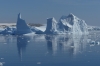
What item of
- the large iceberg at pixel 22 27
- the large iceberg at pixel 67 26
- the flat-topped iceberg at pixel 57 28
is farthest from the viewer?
the large iceberg at pixel 67 26

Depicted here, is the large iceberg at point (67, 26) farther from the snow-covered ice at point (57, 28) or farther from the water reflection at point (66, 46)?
the water reflection at point (66, 46)

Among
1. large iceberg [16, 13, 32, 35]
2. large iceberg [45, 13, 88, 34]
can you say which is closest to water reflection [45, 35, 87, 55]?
large iceberg [16, 13, 32, 35]

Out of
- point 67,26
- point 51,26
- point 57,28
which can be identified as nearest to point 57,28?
point 57,28

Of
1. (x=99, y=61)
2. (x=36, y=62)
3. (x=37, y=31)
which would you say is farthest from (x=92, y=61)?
(x=37, y=31)

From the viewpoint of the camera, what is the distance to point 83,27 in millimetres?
23766

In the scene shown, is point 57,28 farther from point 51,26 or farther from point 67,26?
point 51,26

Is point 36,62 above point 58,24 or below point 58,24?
below

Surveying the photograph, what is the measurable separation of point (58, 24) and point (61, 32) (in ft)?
2.56


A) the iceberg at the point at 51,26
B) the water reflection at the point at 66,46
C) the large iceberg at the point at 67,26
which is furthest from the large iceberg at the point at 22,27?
the water reflection at the point at 66,46

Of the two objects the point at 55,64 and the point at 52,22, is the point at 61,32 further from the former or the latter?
the point at 55,64

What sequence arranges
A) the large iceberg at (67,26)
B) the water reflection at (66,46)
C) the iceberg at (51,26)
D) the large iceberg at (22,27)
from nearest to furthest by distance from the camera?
the water reflection at (66,46) → the large iceberg at (22,27) → the iceberg at (51,26) → the large iceberg at (67,26)

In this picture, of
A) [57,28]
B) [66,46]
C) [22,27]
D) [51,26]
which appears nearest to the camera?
[66,46]

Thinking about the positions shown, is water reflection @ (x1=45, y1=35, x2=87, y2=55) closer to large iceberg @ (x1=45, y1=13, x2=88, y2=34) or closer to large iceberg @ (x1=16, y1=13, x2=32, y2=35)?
large iceberg @ (x1=16, y1=13, x2=32, y2=35)

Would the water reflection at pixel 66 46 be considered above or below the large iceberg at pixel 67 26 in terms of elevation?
below
